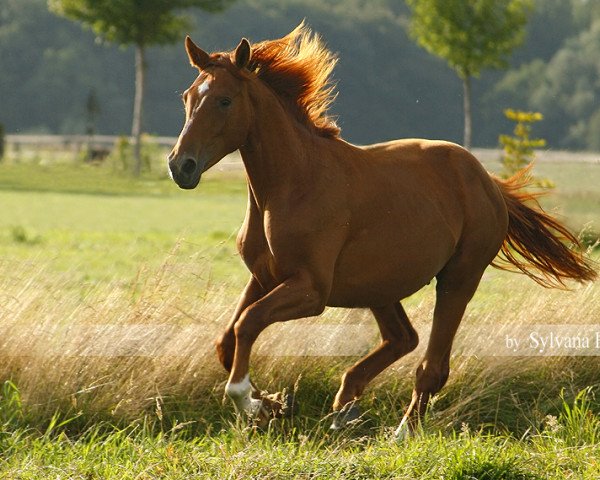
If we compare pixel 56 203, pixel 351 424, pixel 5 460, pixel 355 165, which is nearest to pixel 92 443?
pixel 5 460

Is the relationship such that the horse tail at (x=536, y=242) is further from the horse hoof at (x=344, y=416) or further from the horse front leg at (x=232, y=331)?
the horse front leg at (x=232, y=331)

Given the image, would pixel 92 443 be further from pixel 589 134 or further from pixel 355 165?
pixel 589 134

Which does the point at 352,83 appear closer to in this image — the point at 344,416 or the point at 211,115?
the point at 344,416

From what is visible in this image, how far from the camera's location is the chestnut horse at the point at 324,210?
16.1ft

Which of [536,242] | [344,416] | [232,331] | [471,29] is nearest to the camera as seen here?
[232,331]

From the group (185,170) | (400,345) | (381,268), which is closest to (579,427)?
(400,345)

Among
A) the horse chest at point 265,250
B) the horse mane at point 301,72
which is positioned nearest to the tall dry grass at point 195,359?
the horse chest at point 265,250

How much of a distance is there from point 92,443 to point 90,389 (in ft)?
1.68

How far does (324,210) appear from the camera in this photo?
516cm

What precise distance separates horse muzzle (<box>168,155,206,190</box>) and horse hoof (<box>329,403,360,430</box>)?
5.09 feet

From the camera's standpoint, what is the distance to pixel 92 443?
5.31 meters

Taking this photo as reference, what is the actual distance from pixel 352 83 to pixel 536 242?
69.8 m

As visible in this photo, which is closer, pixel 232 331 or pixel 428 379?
pixel 232 331

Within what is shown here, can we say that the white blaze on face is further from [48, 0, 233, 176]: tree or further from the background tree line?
the background tree line
